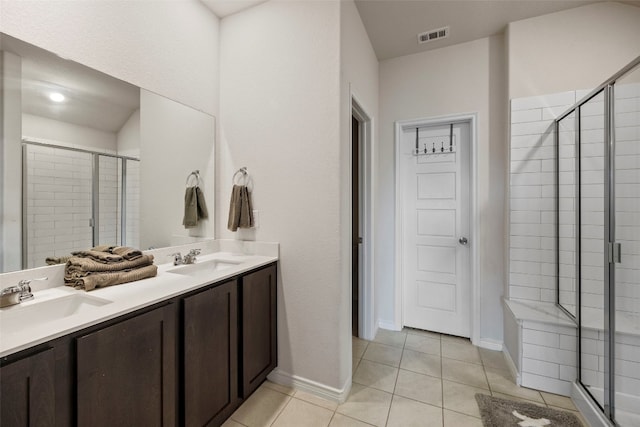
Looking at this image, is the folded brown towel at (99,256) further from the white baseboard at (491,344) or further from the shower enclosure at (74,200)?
the white baseboard at (491,344)

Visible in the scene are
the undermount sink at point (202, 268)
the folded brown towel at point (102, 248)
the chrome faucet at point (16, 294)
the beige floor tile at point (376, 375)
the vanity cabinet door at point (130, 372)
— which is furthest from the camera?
the beige floor tile at point (376, 375)

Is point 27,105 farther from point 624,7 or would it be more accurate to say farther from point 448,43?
point 624,7

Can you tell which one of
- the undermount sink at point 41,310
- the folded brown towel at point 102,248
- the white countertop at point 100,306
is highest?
the folded brown towel at point 102,248

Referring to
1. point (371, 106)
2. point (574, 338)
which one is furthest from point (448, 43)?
point (574, 338)

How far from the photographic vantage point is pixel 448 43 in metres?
2.54

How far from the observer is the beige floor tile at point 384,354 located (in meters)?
2.22

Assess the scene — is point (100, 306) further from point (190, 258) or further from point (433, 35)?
point (433, 35)

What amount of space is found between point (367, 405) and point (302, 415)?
0.43 m

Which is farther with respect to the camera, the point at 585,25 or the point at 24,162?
the point at 585,25

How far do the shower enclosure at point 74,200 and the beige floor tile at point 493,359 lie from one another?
112 inches

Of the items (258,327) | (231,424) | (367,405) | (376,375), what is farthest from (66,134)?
(376,375)

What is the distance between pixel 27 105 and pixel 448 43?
3.13 m

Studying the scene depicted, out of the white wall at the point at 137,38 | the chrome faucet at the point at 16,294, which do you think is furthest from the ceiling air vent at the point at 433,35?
the chrome faucet at the point at 16,294

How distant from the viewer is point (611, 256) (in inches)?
59.7
